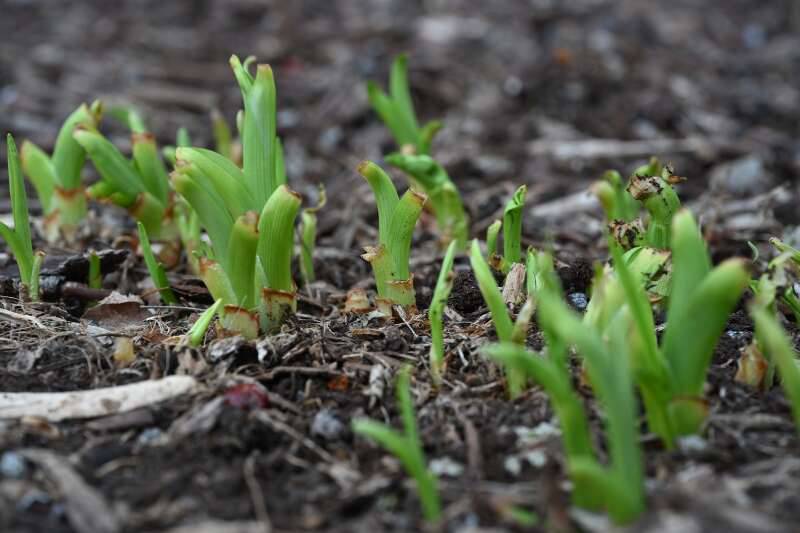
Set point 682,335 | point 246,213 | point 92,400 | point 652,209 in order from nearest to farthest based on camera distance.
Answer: point 682,335 < point 92,400 < point 246,213 < point 652,209

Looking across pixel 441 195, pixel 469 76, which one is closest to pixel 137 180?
pixel 441 195

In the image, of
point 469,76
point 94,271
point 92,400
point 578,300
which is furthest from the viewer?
point 469,76

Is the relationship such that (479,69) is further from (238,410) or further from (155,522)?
(155,522)

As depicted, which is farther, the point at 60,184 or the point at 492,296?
the point at 60,184

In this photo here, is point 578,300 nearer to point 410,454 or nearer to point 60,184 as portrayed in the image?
point 410,454

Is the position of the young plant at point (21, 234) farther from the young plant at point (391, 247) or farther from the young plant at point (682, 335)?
the young plant at point (682, 335)

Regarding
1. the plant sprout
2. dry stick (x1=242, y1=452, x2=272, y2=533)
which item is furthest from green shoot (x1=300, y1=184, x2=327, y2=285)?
the plant sprout

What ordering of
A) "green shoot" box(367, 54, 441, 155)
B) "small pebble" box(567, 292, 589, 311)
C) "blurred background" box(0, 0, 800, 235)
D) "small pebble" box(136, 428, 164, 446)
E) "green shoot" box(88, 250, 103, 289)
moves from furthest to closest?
1. "blurred background" box(0, 0, 800, 235)
2. "green shoot" box(367, 54, 441, 155)
3. "green shoot" box(88, 250, 103, 289)
4. "small pebble" box(567, 292, 589, 311)
5. "small pebble" box(136, 428, 164, 446)

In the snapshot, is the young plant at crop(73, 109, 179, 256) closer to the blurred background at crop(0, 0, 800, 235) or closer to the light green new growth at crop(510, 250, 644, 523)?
the blurred background at crop(0, 0, 800, 235)
